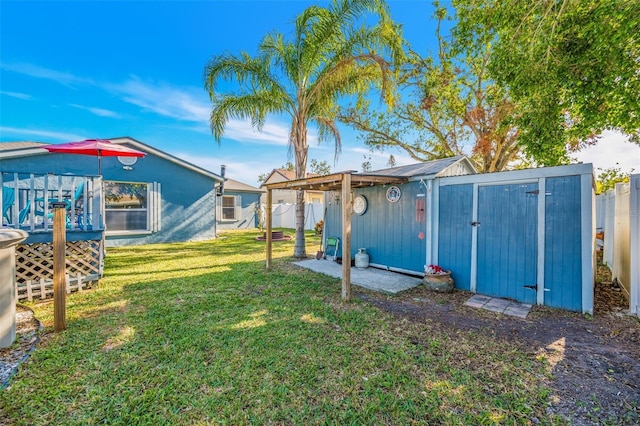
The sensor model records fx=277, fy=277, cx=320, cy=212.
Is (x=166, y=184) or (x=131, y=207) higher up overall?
(x=166, y=184)

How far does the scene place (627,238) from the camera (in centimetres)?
441

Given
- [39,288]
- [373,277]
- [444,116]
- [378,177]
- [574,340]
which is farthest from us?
[444,116]

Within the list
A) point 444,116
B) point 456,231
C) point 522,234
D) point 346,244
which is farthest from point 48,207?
point 444,116

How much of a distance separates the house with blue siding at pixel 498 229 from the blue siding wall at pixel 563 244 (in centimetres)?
1

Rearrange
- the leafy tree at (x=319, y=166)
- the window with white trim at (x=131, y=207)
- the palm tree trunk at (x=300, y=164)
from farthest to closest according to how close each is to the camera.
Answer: the leafy tree at (x=319, y=166) → the window with white trim at (x=131, y=207) → the palm tree trunk at (x=300, y=164)

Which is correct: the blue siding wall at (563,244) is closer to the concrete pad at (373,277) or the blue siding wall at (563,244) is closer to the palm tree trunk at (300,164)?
the concrete pad at (373,277)

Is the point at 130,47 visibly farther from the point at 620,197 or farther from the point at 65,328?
the point at 620,197

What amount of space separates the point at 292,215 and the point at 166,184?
890 cm

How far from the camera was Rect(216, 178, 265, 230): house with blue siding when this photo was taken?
16359mm

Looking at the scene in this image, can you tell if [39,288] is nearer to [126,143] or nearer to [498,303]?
[126,143]

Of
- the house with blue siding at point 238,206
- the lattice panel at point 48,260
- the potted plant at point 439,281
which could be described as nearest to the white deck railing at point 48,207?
the lattice panel at point 48,260

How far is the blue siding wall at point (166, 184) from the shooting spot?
28.2ft

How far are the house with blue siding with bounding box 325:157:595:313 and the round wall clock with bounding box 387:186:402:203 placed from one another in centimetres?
2

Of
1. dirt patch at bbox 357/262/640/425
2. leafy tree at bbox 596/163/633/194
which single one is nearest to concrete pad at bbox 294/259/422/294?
dirt patch at bbox 357/262/640/425
